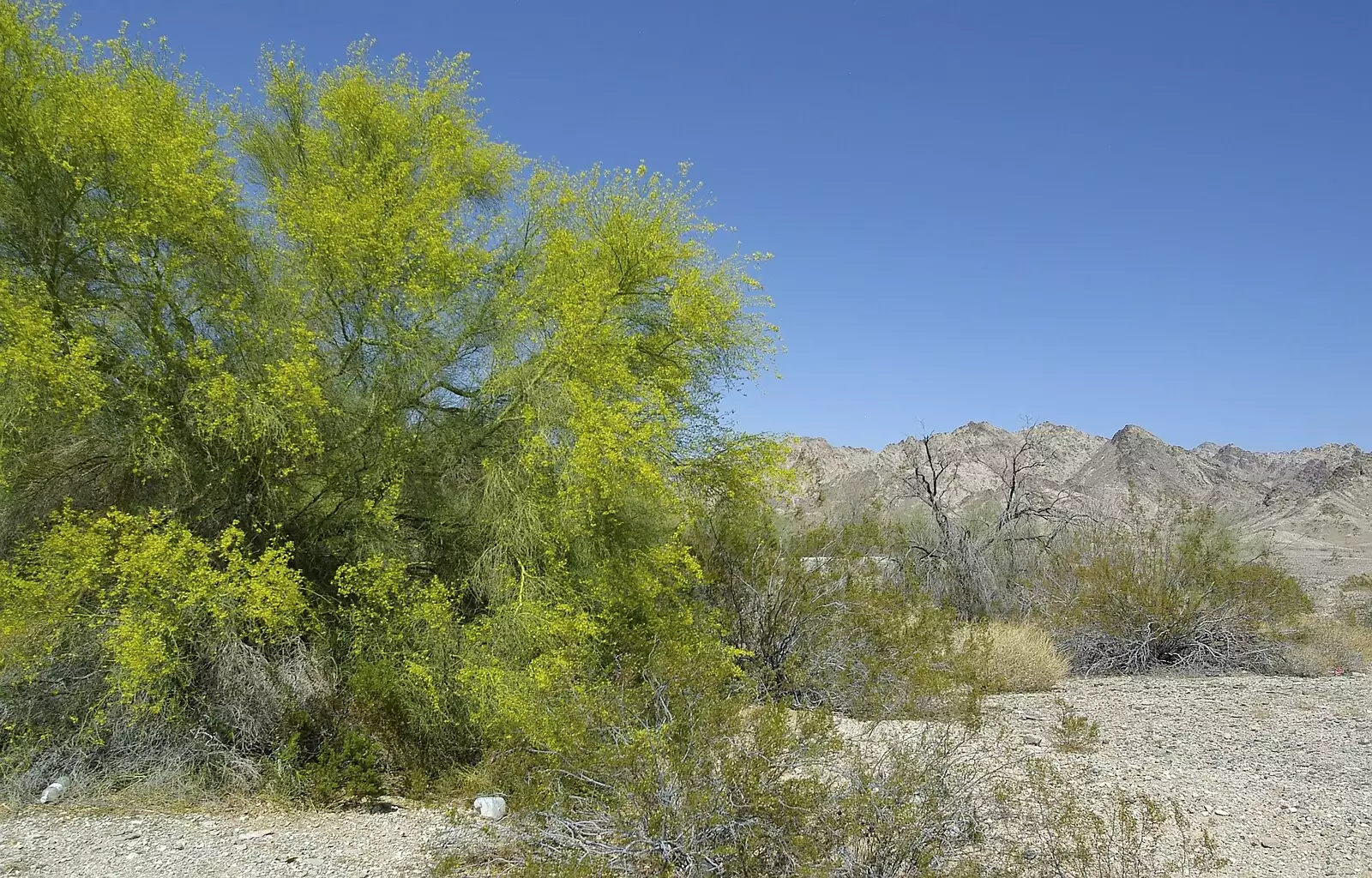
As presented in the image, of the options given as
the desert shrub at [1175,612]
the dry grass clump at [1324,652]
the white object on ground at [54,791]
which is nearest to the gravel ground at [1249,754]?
the dry grass clump at [1324,652]

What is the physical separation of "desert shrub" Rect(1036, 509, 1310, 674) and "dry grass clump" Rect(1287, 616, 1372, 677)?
0.30m

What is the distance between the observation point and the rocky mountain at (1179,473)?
4466cm

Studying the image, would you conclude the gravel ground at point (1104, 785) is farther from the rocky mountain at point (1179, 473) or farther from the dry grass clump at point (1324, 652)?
the rocky mountain at point (1179, 473)

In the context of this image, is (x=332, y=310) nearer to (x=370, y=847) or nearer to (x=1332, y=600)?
(x=370, y=847)

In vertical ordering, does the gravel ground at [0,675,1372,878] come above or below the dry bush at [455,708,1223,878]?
below

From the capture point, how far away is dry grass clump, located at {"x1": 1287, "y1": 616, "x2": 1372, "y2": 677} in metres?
14.6

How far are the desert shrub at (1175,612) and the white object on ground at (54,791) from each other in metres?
13.1

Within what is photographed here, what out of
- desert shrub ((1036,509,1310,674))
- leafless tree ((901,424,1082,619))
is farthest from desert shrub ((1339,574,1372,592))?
desert shrub ((1036,509,1310,674))

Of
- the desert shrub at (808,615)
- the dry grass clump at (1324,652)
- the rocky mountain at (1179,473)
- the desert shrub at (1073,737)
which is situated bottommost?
the desert shrub at (1073,737)

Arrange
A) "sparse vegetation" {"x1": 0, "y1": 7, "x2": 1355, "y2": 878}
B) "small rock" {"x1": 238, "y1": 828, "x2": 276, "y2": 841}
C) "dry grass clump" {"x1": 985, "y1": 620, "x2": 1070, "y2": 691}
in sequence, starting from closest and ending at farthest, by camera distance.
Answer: "sparse vegetation" {"x1": 0, "y1": 7, "x2": 1355, "y2": 878} → "small rock" {"x1": 238, "y1": 828, "x2": 276, "y2": 841} → "dry grass clump" {"x1": 985, "y1": 620, "x2": 1070, "y2": 691}

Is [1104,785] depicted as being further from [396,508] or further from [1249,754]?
[396,508]

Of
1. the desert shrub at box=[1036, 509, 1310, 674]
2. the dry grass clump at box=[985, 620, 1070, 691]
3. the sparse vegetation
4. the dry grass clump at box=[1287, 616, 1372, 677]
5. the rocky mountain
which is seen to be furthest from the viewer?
the rocky mountain

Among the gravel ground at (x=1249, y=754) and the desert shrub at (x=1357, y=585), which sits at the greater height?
the desert shrub at (x=1357, y=585)

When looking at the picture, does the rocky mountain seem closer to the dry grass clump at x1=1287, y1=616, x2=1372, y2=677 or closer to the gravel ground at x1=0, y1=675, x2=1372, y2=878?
the dry grass clump at x1=1287, y1=616, x2=1372, y2=677
